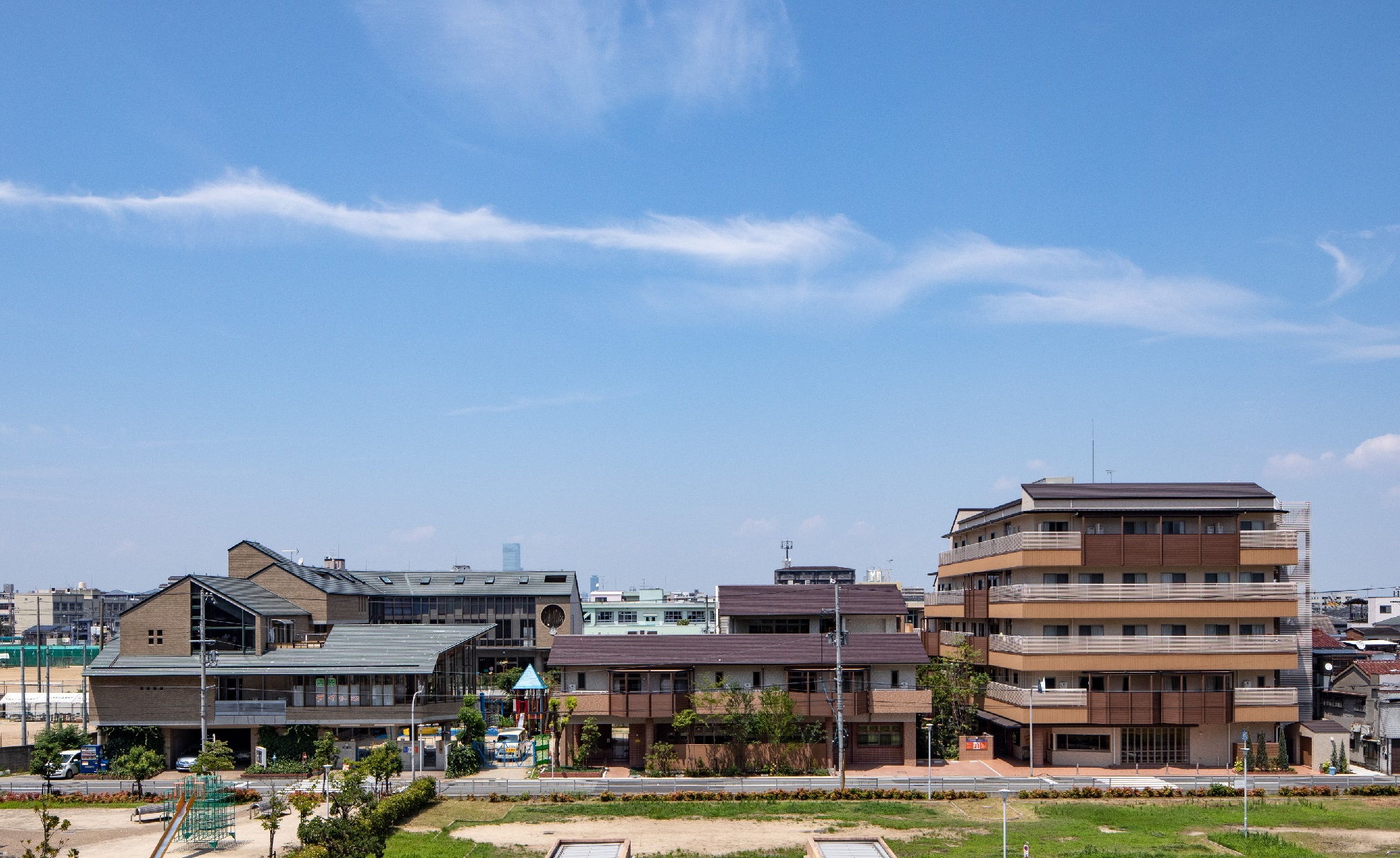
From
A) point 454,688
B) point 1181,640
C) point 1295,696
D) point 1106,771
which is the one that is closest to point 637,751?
point 454,688

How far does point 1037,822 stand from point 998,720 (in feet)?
60.5

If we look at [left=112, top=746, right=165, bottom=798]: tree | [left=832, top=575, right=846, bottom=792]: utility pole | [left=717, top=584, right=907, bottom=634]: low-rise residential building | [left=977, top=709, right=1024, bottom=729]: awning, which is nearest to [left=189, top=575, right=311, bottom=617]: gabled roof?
[left=112, top=746, right=165, bottom=798]: tree

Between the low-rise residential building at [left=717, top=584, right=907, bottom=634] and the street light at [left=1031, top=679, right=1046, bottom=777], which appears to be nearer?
the street light at [left=1031, top=679, right=1046, bottom=777]

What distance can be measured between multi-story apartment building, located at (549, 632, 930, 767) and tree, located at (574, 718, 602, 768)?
2.06ft

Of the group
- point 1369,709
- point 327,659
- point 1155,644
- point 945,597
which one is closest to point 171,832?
point 327,659

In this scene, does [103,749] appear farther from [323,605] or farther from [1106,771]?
[1106,771]

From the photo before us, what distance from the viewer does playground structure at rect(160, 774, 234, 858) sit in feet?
145

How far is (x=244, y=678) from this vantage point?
69.1 metres

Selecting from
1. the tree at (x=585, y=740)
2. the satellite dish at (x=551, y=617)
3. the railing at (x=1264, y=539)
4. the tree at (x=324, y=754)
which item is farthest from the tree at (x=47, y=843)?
the satellite dish at (x=551, y=617)

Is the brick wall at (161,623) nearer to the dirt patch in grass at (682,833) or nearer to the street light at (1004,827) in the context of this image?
the dirt patch in grass at (682,833)

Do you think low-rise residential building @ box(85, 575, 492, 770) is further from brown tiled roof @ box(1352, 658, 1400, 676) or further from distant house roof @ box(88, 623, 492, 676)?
brown tiled roof @ box(1352, 658, 1400, 676)

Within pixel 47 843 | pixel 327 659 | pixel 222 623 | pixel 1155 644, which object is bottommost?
pixel 327 659

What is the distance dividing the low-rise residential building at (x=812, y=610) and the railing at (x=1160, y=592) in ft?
32.2

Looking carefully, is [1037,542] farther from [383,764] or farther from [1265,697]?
[383,764]
